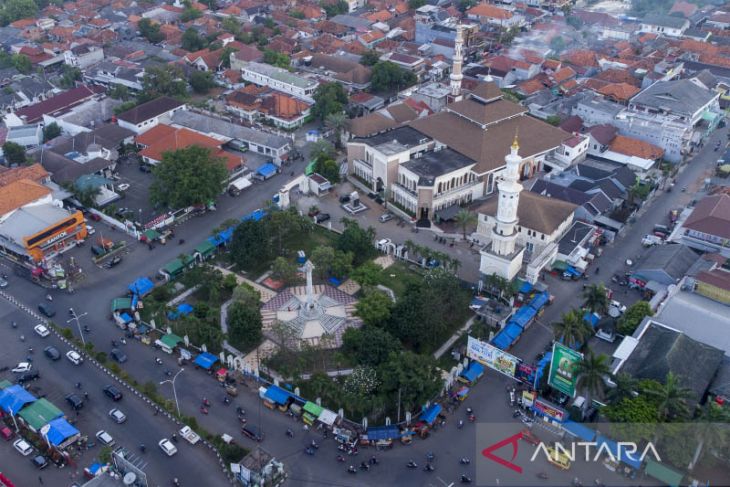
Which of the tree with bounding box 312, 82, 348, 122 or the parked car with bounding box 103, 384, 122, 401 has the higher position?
the tree with bounding box 312, 82, 348, 122

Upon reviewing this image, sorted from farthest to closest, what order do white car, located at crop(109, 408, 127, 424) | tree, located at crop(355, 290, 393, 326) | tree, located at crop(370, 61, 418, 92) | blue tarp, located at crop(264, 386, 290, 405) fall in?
tree, located at crop(370, 61, 418, 92) → tree, located at crop(355, 290, 393, 326) → blue tarp, located at crop(264, 386, 290, 405) → white car, located at crop(109, 408, 127, 424)

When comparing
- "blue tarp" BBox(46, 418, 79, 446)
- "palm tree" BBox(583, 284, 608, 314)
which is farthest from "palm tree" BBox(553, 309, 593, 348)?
"blue tarp" BBox(46, 418, 79, 446)

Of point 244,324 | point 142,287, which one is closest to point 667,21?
point 244,324

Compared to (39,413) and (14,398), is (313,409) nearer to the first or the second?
(39,413)

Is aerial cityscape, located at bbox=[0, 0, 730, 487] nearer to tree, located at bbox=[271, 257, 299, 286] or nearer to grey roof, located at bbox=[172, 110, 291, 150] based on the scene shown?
tree, located at bbox=[271, 257, 299, 286]

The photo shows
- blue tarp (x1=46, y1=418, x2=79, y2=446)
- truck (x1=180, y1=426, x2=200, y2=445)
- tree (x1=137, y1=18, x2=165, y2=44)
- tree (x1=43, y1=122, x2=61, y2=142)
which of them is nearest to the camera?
blue tarp (x1=46, y1=418, x2=79, y2=446)

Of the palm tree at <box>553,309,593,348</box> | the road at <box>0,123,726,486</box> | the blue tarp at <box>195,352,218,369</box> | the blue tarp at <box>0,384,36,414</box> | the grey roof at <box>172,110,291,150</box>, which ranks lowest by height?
the road at <box>0,123,726,486</box>

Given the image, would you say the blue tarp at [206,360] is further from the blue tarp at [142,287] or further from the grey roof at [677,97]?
the grey roof at [677,97]

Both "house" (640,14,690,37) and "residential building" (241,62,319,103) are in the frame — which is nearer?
"residential building" (241,62,319,103)
